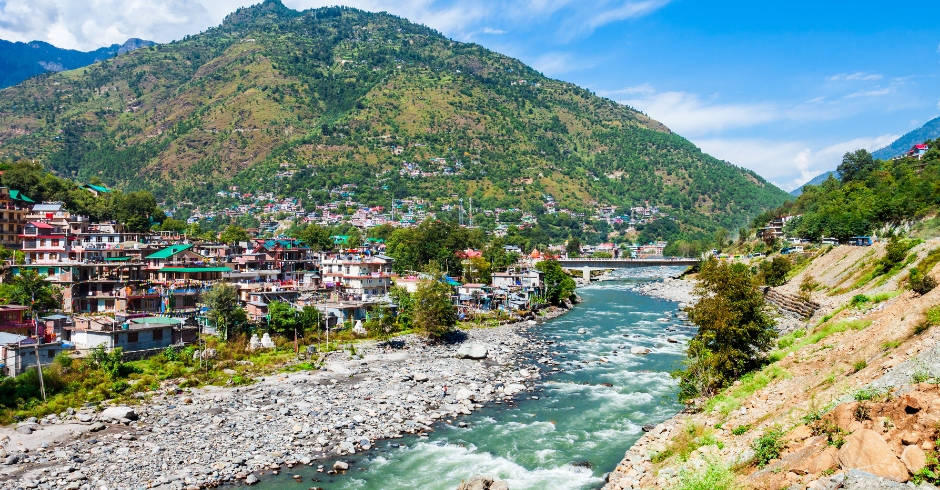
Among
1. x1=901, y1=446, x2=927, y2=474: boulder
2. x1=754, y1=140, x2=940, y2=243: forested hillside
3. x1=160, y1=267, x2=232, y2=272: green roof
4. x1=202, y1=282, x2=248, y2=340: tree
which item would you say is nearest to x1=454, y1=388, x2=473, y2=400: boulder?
x1=202, y1=282, x2=248, y2=340: tree

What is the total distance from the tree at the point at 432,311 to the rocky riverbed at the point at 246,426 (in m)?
8.13

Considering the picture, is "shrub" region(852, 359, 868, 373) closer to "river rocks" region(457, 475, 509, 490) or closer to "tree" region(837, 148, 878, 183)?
"river rocks" region(457, 475, 509, 490)

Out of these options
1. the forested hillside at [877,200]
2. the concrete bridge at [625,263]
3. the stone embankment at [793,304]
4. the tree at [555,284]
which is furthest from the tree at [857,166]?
the tree at [555,284]

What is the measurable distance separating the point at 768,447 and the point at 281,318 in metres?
35.5

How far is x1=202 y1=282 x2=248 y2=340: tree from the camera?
126ft

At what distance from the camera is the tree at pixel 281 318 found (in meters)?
40.8

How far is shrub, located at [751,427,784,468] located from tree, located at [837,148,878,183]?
113830 mm

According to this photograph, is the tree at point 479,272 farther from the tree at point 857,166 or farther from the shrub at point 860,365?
the tree at point 857,166

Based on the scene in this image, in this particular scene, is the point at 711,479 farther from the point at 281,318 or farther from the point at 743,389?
the point at 281,318

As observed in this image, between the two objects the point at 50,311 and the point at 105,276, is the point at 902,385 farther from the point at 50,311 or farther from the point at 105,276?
the point at 105,276

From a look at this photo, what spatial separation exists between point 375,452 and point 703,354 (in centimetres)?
1513

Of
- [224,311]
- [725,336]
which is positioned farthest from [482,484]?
[224,311]

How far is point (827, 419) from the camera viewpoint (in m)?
12.3

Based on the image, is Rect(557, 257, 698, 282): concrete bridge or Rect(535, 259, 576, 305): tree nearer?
Rect(535, 259, 576, 305): tree
